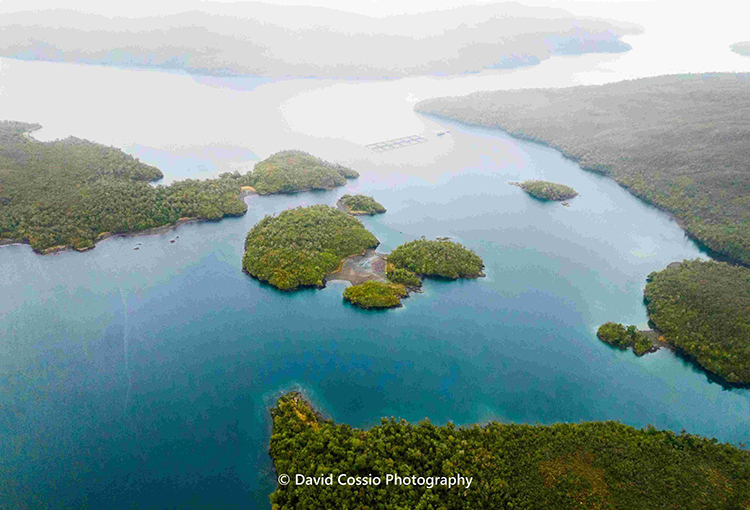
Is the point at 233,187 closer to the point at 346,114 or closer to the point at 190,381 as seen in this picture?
the point at 190,381

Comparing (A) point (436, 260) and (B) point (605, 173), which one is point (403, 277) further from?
(B) point (605, 173)

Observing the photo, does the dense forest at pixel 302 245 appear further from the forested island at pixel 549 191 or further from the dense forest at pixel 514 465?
the forested island at pixel 549 191

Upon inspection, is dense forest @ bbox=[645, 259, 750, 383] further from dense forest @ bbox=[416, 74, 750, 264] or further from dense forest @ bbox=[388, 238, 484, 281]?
dense forest @ bbox=[388, 238, 484, 281]

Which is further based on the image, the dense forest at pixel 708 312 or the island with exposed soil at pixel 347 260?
the island with exposed soil at pixel 347 260

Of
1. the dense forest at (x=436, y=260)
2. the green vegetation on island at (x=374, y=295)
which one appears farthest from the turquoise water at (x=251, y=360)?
Result: the dense forest at (x=436, y=260)

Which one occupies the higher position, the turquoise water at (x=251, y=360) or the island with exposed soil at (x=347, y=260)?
the island with exposed soil at (x=347, y=260)
